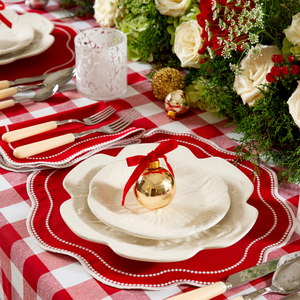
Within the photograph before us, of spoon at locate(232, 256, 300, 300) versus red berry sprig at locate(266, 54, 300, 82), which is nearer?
spoon at locate(232, 256, 300, 300)

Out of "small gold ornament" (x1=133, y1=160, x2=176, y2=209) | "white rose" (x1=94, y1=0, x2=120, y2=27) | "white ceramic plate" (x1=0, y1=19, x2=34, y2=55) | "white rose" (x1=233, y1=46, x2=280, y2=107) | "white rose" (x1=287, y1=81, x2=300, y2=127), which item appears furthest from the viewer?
"white rose" (x1=94, y1=0, x2=120, y2=27)

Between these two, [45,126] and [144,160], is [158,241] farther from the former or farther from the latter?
[45,126]

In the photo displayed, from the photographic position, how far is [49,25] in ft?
4.46

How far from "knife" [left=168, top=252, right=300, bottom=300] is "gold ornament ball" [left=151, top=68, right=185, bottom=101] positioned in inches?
22.9

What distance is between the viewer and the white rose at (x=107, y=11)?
51.7 inches

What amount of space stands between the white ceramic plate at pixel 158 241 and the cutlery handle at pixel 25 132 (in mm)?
217

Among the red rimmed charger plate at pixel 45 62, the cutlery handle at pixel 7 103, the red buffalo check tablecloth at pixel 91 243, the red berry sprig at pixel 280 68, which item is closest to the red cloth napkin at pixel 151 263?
the red buffalo check tablecloth at pixel 91 243

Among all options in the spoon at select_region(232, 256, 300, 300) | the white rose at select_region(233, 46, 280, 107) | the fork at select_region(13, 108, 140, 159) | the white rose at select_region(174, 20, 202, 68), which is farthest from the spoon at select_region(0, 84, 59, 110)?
the spoon at select_region(232, 256, 300, 300)

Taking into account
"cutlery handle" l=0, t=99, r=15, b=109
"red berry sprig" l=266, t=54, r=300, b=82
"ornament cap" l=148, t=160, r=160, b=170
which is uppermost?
"red berry sprig" l=266, t=54, r=300, b=82

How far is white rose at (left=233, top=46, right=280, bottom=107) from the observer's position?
2.79 ft

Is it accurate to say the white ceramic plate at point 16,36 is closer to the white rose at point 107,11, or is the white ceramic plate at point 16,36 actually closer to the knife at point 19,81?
the knife at point 19,81

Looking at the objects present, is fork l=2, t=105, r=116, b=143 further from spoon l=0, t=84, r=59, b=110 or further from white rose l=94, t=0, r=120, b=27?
white rose l=94, t=0, r=120, b=27

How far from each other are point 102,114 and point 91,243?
0.44 m

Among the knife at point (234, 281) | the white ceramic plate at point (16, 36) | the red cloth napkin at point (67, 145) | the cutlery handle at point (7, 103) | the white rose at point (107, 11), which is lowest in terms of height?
the cutlery handle at point (7, 103)
